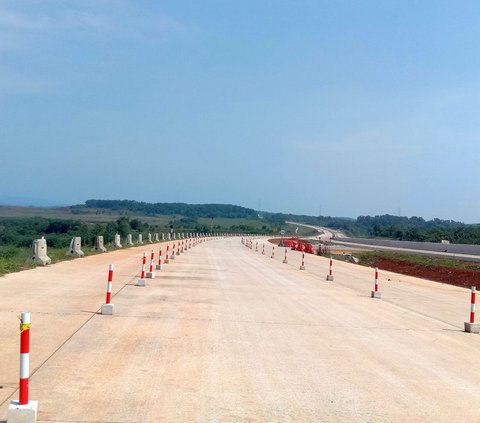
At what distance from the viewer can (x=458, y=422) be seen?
7.93 meters

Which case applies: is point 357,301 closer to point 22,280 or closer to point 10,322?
point 22,280

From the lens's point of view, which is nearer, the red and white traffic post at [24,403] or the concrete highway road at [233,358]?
the red and white traffic post at [24,403]

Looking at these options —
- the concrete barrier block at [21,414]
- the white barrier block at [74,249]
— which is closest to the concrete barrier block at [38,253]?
the white barrier block at [74,249]

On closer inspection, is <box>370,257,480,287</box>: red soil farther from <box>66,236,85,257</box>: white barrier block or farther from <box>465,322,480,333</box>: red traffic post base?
<box>465,322,480,333</box>: red traffic post base

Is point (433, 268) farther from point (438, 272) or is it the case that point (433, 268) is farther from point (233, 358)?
point (233, 358)

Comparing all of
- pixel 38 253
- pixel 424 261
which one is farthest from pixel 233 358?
pixel 424 261

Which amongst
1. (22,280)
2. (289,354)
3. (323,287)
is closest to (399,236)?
(323,287)

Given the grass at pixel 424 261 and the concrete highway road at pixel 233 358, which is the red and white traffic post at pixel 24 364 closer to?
the concrete highway road at pixel 233 358

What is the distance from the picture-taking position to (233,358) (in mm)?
10992

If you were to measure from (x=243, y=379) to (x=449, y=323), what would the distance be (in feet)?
33.6

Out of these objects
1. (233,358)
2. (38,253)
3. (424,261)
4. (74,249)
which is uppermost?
(38,253)

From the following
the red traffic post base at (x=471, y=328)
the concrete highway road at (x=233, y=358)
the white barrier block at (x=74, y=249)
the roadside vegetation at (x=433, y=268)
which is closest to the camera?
the concrete highway road at (x=233, y=358)

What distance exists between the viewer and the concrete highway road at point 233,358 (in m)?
8.02

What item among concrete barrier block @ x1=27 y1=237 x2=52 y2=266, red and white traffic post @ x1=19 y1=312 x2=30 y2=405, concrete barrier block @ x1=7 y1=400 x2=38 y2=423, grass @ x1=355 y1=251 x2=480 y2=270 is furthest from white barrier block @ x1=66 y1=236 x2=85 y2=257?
concrete barrier block @ x1=7 y1=400 x2=38 y2=423
